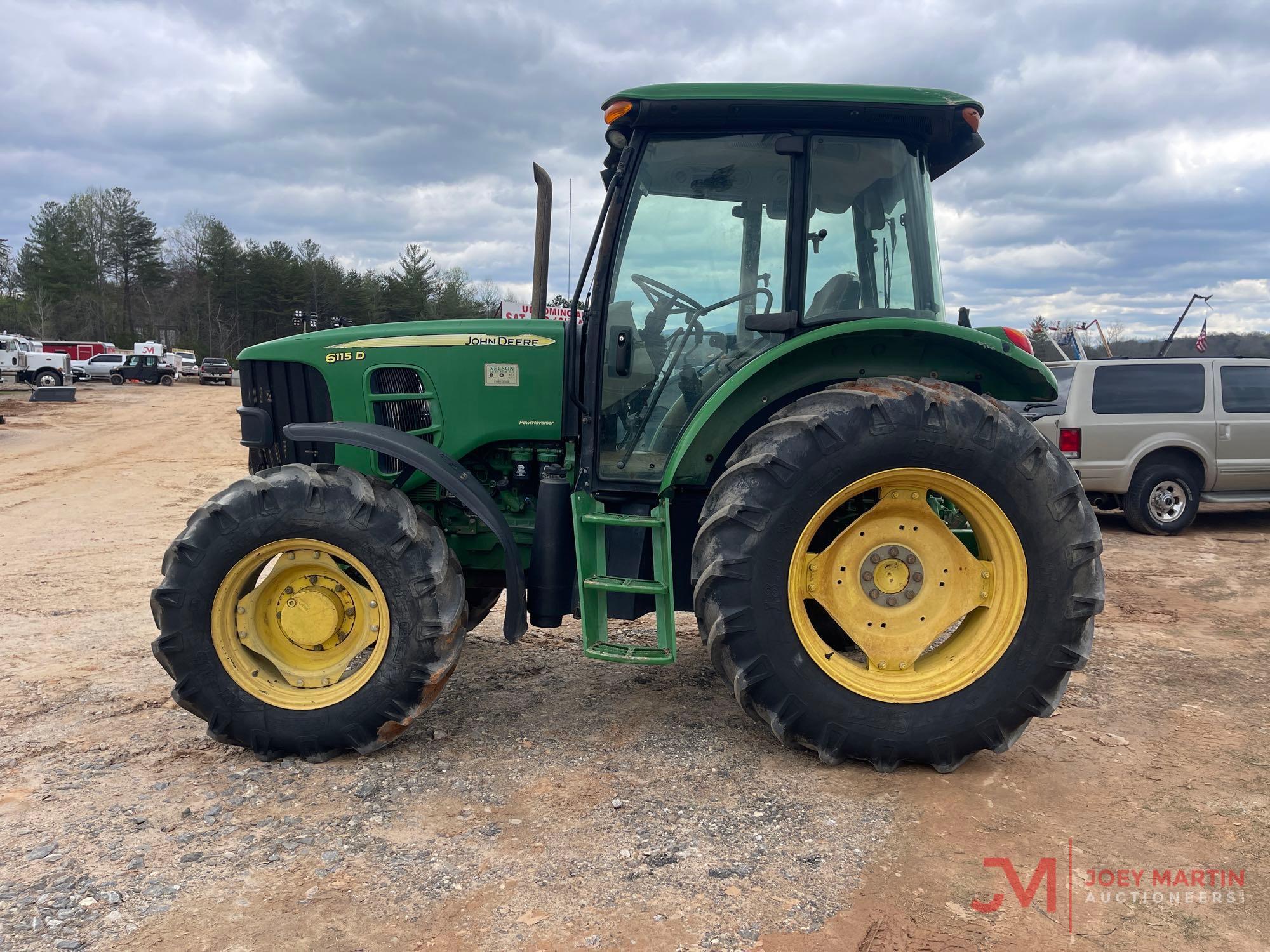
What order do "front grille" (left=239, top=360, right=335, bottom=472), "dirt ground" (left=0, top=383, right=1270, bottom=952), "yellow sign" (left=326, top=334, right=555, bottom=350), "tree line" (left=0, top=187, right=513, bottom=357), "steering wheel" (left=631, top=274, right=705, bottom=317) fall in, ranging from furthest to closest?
"tree line" (left=0, top=187, right=513, bottom=357)
"front grille" (left=239, top=360, right=335, bottom=472)
"yellow sign" (left=326, top=334, right=555, bottom=350)
"steering wheel" (left=631, top=274, right=705, bottom=317)
"dirt ground" (left=0, top=383, right=1270, bottom=952)

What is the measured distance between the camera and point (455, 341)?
3.85 metres

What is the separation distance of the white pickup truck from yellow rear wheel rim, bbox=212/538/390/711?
118 feet

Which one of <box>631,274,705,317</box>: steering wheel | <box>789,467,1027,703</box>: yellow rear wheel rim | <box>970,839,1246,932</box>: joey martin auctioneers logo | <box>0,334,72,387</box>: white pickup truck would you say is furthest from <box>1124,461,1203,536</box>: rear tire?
<box>0,334,72,387</box>: white pickup truck

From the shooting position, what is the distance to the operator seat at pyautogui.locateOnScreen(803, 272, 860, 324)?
138 inches

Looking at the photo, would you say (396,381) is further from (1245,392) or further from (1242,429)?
(1245,392)

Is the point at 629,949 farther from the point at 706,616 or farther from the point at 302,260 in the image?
the point at 302,260

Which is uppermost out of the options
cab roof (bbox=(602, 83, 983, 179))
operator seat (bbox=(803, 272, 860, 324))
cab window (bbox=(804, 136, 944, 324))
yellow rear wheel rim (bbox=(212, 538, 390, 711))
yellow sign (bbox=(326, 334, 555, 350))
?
cab roof (bbox=(602, 83, 983, 179))

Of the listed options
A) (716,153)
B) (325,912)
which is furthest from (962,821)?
(716,153)

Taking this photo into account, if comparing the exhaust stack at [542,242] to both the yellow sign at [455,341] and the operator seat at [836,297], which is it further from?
the operator seat at [836,297]

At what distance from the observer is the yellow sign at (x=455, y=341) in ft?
12.5

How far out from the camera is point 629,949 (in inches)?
89.7

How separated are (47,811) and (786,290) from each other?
132 inches

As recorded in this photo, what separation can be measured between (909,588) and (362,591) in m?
2.20

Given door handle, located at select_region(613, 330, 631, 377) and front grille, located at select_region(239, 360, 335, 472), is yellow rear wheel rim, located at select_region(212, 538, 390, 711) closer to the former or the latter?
front grille, located at select_region(239, 360, 335, 472)
